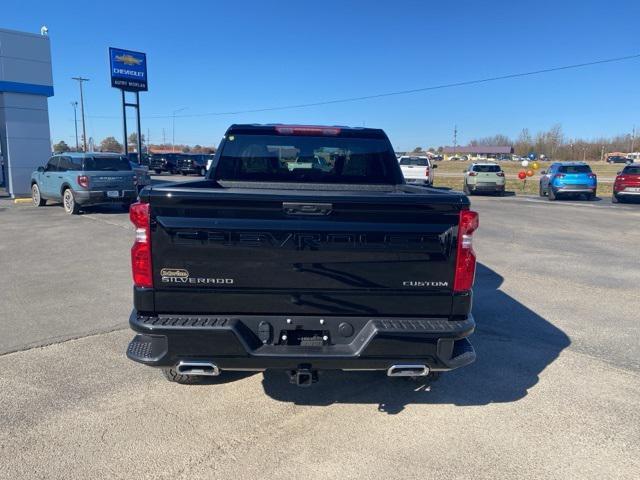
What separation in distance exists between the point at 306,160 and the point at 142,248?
2.23 metres

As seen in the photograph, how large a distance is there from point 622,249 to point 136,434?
1052cm

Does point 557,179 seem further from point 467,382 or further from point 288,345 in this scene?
point 288,345

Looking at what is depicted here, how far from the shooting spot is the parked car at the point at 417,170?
24.9m

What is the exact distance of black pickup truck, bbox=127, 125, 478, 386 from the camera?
9.90 feet

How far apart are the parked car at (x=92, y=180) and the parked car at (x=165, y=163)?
29.4 m

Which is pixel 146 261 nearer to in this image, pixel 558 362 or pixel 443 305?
pixel 443 305

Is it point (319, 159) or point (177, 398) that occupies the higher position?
point (319, 159)

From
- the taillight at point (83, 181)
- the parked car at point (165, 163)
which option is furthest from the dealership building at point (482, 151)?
the taillight at point (83, 181)

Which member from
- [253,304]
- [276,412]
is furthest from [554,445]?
[253,304]

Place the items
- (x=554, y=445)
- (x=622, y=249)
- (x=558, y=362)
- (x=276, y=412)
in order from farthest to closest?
(x=622, y=249), (x=558, y=362), (x=276, y=412), (x=554, y=445)

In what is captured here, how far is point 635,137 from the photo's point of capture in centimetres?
13725

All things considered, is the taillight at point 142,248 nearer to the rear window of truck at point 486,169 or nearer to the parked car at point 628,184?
the parked car at point 628,184

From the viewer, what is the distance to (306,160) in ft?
16.1

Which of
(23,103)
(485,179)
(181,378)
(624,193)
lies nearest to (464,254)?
(181,378)
